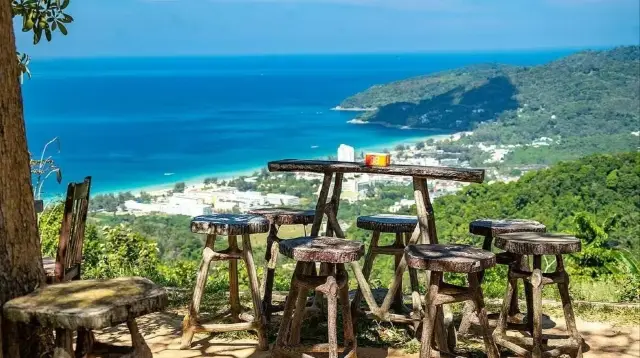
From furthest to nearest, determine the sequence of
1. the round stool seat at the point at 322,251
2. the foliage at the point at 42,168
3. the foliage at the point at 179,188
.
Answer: the foliage at the point at 179,188 < the foliage at the point at 42,168 < the round stool seat at the point at 322,251

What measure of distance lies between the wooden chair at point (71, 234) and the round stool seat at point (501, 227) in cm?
243

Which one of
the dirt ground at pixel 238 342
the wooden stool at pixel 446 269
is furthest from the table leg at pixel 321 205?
the wooden stool at pixel 446 269

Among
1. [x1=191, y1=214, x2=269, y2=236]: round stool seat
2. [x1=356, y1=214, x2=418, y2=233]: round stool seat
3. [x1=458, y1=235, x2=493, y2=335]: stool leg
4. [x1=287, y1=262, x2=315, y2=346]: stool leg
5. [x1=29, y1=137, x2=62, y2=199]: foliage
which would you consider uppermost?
[x1=29, y1=137, x2=62, y2=199]: foliage

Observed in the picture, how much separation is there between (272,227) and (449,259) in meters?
1.77

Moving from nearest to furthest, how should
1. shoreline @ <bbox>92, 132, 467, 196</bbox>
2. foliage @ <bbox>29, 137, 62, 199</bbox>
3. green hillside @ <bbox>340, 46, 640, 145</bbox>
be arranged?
foliage @ <bbox>29, 137, 62, 199</bbox> → shoreline @ <bbox>92, 132, 467, 196</bbox> → green hillside @ <bbox>340, 46, 640, 145</bbox>

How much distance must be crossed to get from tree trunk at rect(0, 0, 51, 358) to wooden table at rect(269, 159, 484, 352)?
1757mm

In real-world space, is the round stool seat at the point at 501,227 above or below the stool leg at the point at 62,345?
above

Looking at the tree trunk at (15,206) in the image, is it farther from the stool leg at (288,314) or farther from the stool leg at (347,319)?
the stool leg at (347,319)

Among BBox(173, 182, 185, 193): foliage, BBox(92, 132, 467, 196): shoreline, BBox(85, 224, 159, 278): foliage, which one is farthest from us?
BBox(92, 132, 467, 196): shoreline

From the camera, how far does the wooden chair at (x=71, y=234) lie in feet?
12.0

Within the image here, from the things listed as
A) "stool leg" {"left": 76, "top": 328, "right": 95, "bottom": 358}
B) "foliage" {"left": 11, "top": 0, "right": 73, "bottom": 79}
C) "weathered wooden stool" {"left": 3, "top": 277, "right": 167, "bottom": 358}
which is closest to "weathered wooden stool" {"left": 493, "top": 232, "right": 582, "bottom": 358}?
"weathered wooden stool" {"left": 3, "top": 277, "right": 167, "bottom": 358}

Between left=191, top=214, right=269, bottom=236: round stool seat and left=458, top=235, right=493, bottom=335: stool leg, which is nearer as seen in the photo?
left=191, top=214, right=269, bottom=236: round stool seat

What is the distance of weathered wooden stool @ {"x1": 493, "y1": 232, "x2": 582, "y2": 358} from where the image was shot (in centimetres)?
443

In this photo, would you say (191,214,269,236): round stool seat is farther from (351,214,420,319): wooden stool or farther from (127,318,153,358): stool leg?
(127,318,153,358): stool leg
